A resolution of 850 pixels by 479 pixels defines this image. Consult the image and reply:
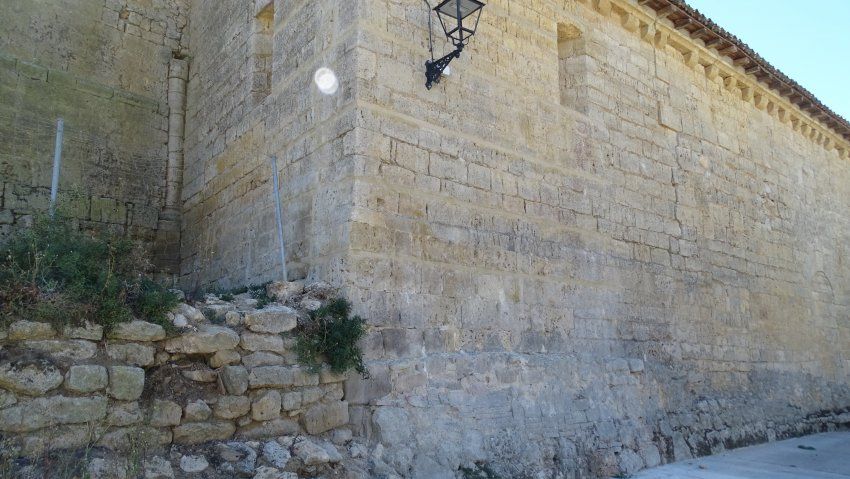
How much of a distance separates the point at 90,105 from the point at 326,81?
12.1ft

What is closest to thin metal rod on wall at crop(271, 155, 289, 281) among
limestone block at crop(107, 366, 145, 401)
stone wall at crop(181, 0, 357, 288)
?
stone wall at crop(181, 0, 357, 288)

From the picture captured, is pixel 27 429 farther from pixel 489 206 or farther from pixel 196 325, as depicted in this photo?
pixel 489 206

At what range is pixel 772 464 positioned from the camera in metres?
7.39

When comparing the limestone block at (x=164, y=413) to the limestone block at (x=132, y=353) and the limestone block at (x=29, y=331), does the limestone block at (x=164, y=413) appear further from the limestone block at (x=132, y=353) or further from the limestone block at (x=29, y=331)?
the limestone block at (x=29, y=331)

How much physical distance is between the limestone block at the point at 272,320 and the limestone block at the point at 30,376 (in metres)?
1.25

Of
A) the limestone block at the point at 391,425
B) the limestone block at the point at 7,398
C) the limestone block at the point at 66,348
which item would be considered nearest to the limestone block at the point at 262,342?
the limestone block at the point at 391,425

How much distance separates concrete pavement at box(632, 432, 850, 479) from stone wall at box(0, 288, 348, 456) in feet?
12.2

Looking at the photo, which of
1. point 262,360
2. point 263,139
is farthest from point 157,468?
point 263,139

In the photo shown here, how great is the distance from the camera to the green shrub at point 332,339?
16.0ft

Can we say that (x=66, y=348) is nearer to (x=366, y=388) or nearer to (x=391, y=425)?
(x=366, y=388)

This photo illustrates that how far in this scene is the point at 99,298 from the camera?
13.2ft

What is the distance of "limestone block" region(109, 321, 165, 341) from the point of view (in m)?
4.05

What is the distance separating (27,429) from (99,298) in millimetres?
791

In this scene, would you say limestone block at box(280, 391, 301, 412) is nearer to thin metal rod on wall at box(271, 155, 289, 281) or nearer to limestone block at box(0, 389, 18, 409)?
thin metal rod on wall at box(271, 155, 289, 281)
